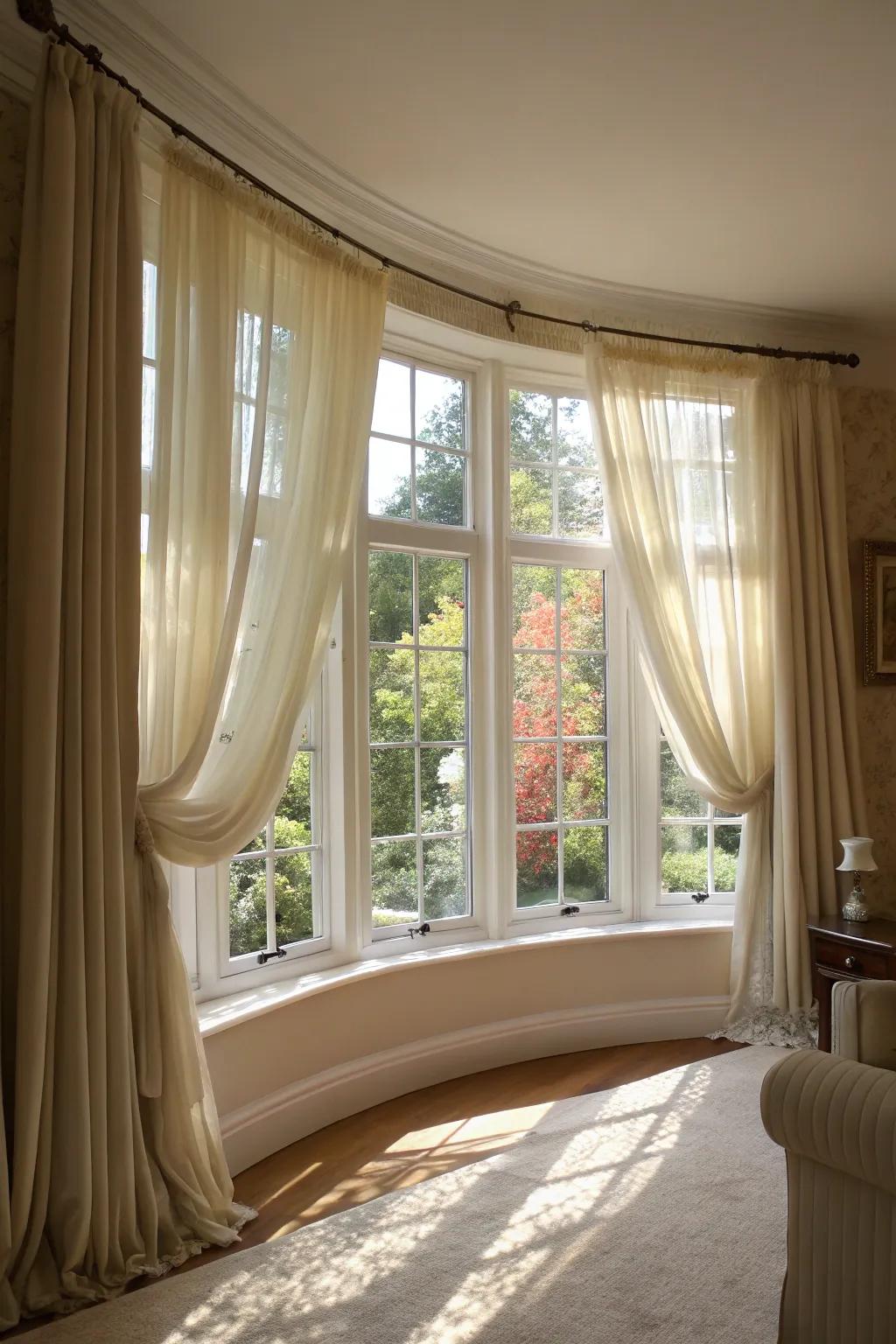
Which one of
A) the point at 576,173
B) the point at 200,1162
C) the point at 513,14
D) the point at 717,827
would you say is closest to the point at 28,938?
the point at 200,1162

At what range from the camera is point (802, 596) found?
4.66m

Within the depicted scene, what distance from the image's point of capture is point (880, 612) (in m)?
4.90

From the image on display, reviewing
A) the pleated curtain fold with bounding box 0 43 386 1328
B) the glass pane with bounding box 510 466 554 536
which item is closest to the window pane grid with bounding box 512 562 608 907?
the glass pane with bounding box 510 466 554 536

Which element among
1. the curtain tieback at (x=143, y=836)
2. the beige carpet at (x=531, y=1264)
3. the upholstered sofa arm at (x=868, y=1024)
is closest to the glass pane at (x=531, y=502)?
the curtain tieback at (x=143, y=836)

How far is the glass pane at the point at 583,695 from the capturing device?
4.71 meters

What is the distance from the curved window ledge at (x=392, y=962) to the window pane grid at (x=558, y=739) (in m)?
0.22

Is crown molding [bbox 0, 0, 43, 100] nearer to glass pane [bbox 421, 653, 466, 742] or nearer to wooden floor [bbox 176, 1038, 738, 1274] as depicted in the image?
glass pane [bbox 421, 653, 466, 742]

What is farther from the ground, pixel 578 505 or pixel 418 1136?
pixel 578 505

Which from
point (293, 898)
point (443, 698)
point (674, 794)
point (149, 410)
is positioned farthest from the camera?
point (674, 794)

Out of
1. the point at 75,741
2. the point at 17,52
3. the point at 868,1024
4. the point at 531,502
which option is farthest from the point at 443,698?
the point at 17,52

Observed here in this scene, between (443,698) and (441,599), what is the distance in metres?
0.42

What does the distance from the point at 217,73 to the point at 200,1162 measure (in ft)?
9.91

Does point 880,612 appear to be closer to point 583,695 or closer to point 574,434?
point 583,695

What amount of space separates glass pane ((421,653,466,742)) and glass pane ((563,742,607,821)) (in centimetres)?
60
